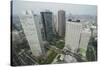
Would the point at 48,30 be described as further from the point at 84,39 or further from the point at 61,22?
the point at 84,39

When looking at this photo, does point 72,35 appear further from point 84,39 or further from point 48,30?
point 48,30

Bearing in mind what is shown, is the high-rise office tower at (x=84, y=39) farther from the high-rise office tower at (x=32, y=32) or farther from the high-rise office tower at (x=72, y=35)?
the high-rise office tower at (x=32, y=32)

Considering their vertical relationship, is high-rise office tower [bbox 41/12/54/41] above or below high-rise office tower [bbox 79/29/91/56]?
above

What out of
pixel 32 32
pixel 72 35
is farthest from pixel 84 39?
pixel 32 32

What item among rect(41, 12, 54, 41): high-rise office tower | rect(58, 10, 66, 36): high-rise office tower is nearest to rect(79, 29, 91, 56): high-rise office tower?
rect(58, 10, 66, 36): high-rise office tower

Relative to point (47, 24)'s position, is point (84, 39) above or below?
below

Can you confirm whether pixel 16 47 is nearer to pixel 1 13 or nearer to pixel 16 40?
pixel 16 40

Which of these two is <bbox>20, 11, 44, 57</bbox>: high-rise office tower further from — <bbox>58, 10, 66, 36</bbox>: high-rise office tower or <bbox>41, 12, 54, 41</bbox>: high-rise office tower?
<bbox>58, 10, 66, 36</bbox>: high-rise office tower

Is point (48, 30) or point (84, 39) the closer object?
point (48, 30)
